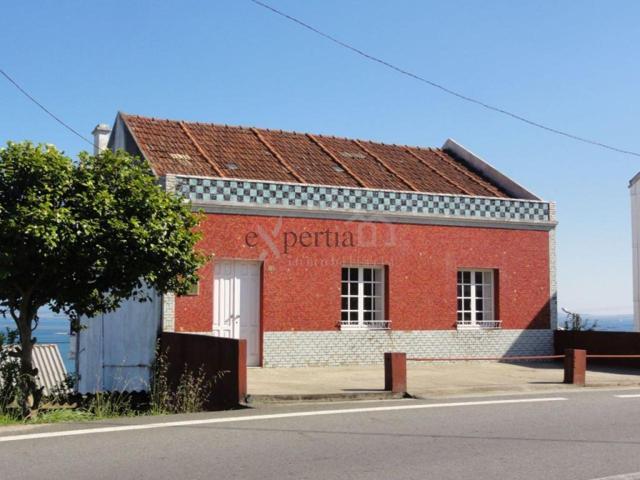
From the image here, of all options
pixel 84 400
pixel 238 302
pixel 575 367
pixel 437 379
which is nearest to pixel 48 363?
pixel 238 302

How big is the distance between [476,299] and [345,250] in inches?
157

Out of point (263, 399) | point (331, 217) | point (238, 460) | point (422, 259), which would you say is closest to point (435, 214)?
point (422, 259)

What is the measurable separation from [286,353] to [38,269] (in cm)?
703

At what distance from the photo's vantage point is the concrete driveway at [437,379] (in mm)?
13461

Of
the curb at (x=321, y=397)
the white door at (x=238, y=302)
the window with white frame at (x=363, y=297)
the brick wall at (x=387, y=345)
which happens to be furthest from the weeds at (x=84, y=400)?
the window with white frame at (x=363, y=297)

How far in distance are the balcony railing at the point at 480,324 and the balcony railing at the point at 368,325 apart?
82.5 inches

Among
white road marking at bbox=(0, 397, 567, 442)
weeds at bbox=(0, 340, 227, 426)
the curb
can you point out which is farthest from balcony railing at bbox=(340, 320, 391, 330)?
white road marking at bbox=(0, 397, 567, 442)

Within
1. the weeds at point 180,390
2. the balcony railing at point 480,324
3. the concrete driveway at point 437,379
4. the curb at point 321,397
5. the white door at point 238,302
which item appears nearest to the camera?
the curb at point 321,397

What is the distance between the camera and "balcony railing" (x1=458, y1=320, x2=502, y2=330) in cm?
1986

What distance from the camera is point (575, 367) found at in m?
14.9

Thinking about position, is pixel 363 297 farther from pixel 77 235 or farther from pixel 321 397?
pixel 77 235

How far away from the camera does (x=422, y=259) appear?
1931 centimetres

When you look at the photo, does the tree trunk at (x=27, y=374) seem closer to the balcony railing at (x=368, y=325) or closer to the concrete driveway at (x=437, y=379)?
the concrete driveway at (x=437, y=379)

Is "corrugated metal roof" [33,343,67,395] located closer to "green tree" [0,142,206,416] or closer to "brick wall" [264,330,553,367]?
"brick wall" [264,330,553,367]
